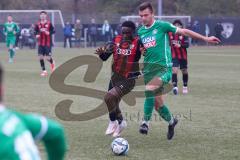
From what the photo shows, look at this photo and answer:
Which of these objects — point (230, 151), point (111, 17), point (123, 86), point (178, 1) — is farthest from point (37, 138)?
point (178, 1)

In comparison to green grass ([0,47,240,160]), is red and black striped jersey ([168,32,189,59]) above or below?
above

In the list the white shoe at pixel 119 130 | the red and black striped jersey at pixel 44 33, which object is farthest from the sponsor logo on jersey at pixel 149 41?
the red and black striped jersey at pixel 44 33

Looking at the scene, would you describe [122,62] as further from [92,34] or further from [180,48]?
[92,34]

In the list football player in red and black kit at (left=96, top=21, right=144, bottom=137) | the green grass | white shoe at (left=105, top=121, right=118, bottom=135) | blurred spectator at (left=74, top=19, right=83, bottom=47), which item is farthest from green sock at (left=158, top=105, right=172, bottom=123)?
blurred spectator at (left=74, top=19, right=83, bottom=47)

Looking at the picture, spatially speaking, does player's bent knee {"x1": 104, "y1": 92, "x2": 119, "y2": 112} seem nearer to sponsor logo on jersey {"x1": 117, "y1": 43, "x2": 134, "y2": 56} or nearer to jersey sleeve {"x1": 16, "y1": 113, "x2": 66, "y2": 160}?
sponsor logo on jersey {"x1": 117, "y1": 43, "x2": 134, "y2": 56}

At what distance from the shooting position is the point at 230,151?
8.22 metres

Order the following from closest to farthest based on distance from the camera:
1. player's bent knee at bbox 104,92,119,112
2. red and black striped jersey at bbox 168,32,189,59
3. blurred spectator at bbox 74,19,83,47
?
1. player's bent knee at bbox 104,92,119,112
2. red and black striped jersey at bbox 168,32,189,59
3. blurred spectator at bbox 74,19,83,47

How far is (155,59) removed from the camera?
9.53 metres

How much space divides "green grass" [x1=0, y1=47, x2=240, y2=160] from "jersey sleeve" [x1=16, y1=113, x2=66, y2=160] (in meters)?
4.61

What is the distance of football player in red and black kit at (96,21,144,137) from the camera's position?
9141 millimetres

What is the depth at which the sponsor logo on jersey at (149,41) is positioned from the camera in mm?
9375

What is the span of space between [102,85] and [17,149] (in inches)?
579

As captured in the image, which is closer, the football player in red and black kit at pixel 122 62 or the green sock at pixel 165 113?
the football player in red and black kit at pixel 122 62

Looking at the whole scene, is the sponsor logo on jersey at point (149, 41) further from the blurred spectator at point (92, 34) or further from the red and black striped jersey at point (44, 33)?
the blurred spectator at point (92, 34)
